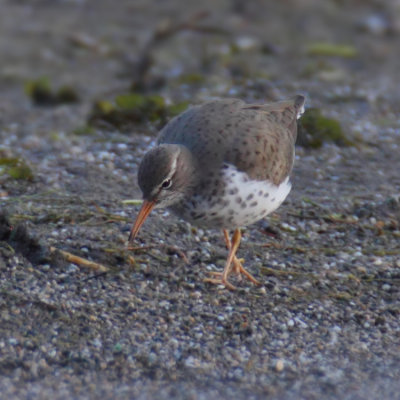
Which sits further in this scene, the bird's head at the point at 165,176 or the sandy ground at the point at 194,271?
the bird's head at the point at 165,176

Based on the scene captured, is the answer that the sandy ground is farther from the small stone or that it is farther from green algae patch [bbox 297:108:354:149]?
green algae patch [bbox 297:108:354:149]

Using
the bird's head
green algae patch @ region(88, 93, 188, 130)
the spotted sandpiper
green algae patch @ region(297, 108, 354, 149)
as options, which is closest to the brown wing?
the spotted sandpiper

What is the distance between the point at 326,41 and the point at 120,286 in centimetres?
845

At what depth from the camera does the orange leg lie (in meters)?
6.05

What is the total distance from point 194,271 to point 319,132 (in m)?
3.24

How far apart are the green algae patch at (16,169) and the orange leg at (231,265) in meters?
2.10

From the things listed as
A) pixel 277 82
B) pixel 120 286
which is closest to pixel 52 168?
pixel 120 286

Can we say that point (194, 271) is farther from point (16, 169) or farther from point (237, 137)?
point (16, 169)

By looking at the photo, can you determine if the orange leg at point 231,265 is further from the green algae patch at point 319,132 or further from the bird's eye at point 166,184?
the green algae patch at point 319,132

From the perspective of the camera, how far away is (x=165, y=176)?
558 cm

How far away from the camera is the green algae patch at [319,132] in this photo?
8.66 metres

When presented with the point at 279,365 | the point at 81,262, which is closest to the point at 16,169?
the point at 81,262

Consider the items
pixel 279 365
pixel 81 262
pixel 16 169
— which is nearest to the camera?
pixel 279 365

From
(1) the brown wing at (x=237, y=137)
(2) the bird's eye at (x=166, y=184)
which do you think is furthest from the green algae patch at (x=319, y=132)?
(2) the bird's eye at (x=166, y=184)
